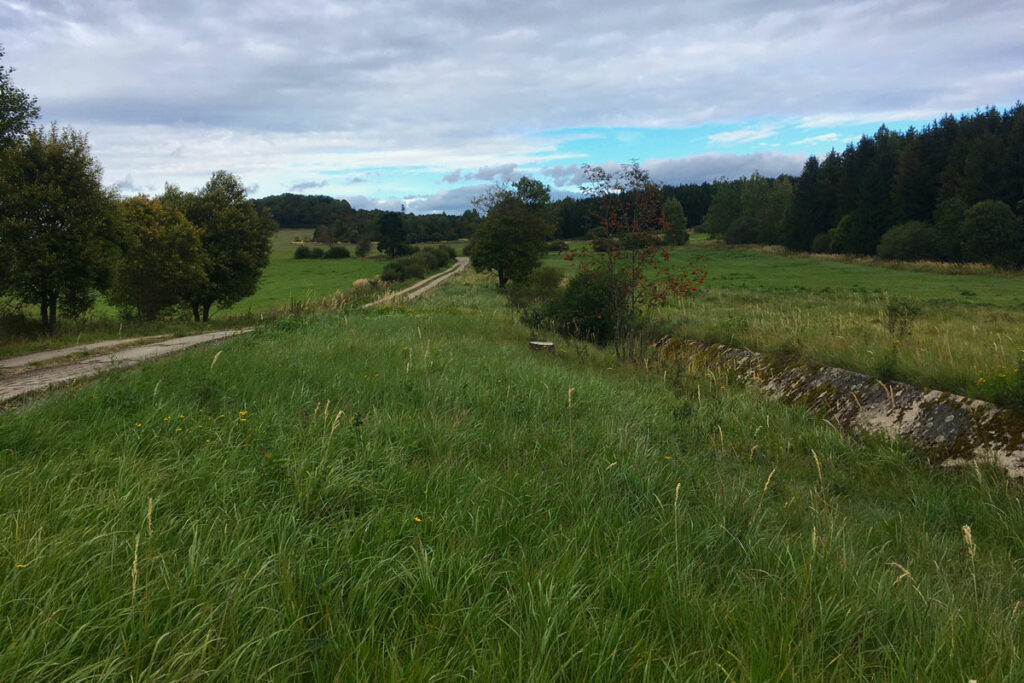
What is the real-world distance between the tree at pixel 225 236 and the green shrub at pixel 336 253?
61.0m

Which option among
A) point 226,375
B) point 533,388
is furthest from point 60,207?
point 533,388

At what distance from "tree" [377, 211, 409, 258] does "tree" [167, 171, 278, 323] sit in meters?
58.8

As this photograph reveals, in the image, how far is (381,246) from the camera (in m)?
90.4

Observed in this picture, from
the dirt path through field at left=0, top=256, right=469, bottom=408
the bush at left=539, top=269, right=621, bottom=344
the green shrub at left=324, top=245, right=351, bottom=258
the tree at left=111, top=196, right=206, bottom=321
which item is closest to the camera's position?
the dirt path through field at left=0, top=256, right=469, bottom=408

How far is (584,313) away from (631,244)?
12.3 feet

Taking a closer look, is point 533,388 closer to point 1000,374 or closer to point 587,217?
point 1000,374

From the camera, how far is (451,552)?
2.71 m

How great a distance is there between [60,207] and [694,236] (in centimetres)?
12109

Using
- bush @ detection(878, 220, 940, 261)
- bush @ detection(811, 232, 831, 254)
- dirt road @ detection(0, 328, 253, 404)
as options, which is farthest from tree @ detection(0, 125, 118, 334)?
bush @ detection(811, 232, 831, 254)

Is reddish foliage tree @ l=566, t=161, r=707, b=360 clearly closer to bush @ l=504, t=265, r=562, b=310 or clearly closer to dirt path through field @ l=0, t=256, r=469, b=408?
dirt path through field @ l=0, t=256, r=469, b=408

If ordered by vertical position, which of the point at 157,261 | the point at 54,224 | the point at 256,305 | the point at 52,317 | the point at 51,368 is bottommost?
the point at 256,305

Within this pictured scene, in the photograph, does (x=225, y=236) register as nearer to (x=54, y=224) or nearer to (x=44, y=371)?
(x=54, y=224)

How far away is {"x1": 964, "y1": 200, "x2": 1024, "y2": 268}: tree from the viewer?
161 ft

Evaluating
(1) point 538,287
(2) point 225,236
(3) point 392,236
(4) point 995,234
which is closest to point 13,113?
(2) point 225,236
